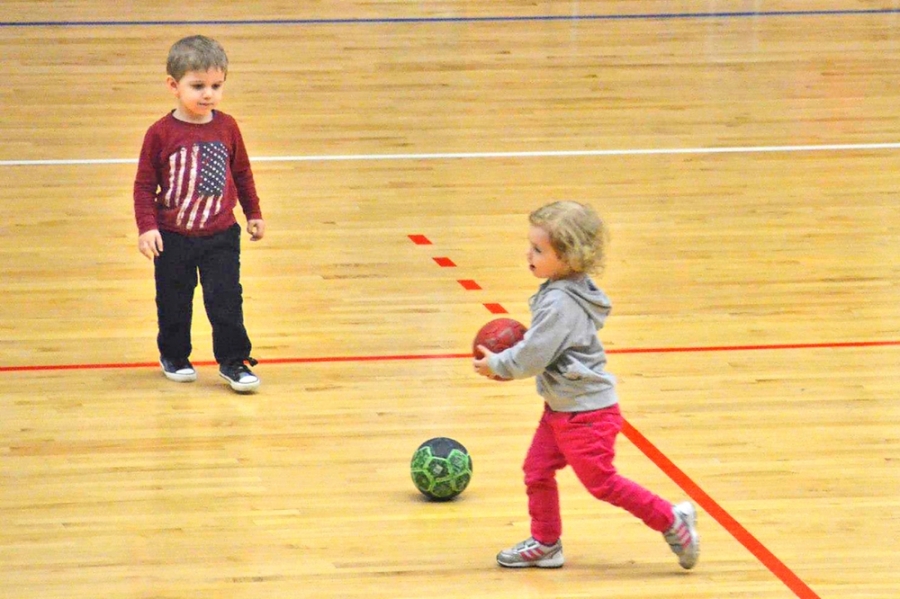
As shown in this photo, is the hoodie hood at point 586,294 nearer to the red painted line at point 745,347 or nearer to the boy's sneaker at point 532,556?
the boy's sneaker at point 532,556

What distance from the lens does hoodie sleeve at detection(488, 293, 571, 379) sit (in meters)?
4.12

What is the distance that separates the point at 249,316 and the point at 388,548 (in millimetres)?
2554

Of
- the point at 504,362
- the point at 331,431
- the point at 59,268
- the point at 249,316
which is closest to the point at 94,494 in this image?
the point at 331,431

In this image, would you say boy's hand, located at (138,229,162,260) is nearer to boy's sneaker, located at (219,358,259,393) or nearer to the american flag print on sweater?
the american flag print on sweater

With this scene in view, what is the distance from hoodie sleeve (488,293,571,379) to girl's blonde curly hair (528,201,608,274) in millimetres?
120

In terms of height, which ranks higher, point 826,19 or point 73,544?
point 826,19

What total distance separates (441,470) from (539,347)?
0.86 m

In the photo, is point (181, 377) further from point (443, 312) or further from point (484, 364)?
point (484, 364)

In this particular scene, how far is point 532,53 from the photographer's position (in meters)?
13.0

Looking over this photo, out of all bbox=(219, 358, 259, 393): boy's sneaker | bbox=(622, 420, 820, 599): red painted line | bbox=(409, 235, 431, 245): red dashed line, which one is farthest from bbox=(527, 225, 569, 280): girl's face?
bbox=(409, 235, 431, 245): red dashed line

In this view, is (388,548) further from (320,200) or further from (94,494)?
(320,200)

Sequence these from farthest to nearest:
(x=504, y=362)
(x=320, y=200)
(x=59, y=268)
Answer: (x=320, y=200) < (x=59, y=268) < (x=504, y=362)

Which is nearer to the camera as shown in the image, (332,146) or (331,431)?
(331,431)

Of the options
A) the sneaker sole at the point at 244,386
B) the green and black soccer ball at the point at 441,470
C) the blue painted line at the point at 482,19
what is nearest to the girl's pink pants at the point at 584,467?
the green and black soccer ball at the point at 441,470
